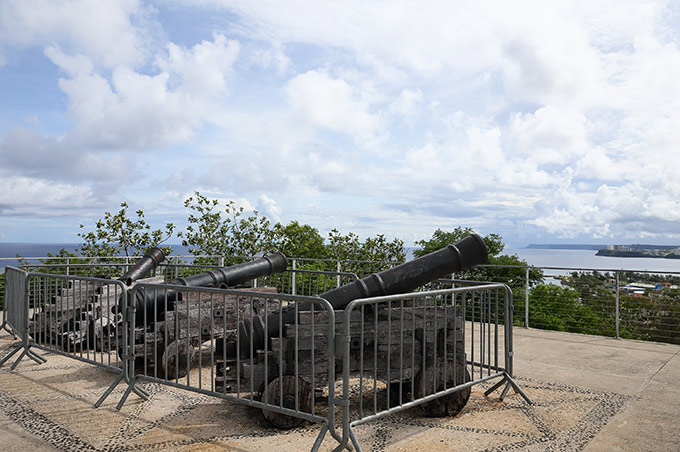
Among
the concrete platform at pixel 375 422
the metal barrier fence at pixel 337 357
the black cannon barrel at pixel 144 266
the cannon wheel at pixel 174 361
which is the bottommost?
the concrete platform at pixel 375 422

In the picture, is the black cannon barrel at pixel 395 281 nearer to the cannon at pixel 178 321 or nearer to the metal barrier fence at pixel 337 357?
the metal barrier fence at pixel 337 357

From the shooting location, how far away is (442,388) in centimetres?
537

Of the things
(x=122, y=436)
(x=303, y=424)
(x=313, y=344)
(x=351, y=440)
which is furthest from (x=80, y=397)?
(x=351, y=440)

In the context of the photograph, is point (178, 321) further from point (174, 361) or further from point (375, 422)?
point (375, 422)

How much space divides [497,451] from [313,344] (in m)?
1.76

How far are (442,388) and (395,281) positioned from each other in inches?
45.3

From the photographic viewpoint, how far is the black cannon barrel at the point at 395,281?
5.19 m

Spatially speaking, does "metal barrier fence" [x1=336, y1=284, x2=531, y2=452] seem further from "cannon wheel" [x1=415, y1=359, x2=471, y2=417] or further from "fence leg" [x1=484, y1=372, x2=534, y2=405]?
"fence leg" [x1=484, y1=372, x2=534, y2=405]

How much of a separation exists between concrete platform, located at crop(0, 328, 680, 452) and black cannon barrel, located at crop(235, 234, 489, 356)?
85 cm

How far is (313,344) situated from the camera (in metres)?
4.66

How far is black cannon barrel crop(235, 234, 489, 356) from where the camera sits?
17.0ft

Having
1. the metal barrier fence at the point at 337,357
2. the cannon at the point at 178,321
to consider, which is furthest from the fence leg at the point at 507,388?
the cannon at the point at 178,321

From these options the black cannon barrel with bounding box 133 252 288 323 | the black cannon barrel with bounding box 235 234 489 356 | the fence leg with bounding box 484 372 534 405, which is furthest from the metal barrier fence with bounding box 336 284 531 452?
the black cannon barrel with bounding box 133 252 288 323

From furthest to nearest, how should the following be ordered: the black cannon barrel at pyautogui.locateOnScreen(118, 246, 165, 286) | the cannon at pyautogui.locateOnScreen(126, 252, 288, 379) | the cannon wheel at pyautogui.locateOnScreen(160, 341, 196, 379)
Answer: the black cannon barrel at pyautogui.locateOnScreen(118, 246, 165, 286) < the cannon wheel at pyautogui.locateOnScreen(160, 341, 196, 379) < the cannon at pyautogui.locateOnScreen(126, 252, 288, 379)
